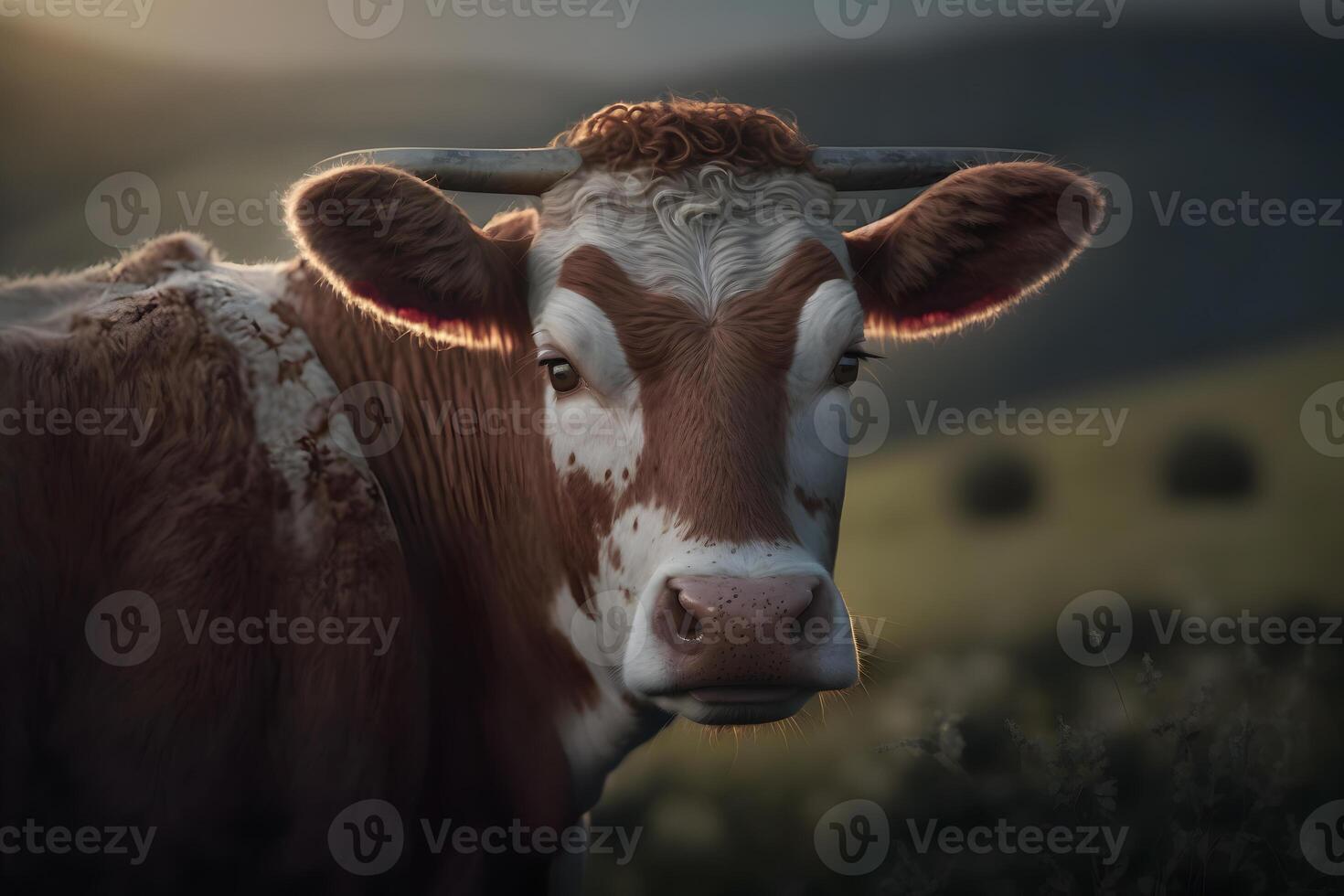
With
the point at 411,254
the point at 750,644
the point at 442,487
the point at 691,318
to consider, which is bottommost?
the point at 750,644

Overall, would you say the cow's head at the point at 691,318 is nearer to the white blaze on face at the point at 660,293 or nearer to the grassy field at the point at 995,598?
the white blaze on face at the point at 660,293

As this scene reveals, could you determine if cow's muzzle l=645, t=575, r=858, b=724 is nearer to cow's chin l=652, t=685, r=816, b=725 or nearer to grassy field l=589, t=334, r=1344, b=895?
cow's chin l=652, t=685, r=816, b=725

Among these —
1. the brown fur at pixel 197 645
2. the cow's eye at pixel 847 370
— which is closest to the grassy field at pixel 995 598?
the cow's eye at pixel 847 370

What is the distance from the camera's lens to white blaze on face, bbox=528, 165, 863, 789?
348 centimetres

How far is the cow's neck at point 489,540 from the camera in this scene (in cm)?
396

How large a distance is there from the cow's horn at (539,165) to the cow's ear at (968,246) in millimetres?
152

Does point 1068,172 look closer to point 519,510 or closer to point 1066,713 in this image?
point 519,510

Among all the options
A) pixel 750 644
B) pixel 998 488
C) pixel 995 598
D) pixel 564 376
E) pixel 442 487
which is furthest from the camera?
pixel 998 488

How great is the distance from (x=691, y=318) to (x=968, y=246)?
140 cm

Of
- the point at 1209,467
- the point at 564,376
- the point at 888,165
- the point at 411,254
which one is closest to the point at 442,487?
the point at 564,376

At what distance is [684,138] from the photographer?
378 cm

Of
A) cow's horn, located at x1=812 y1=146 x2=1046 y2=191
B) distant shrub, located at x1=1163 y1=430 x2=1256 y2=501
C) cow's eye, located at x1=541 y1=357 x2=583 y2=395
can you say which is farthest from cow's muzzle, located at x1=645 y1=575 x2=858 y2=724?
distant shrub, located at x1=1163 y1=430 x2=1256 y2=501

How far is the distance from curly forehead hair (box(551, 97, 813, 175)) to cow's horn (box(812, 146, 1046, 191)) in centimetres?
11

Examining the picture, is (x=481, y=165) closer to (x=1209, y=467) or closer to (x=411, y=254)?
(x=411, y=254)
